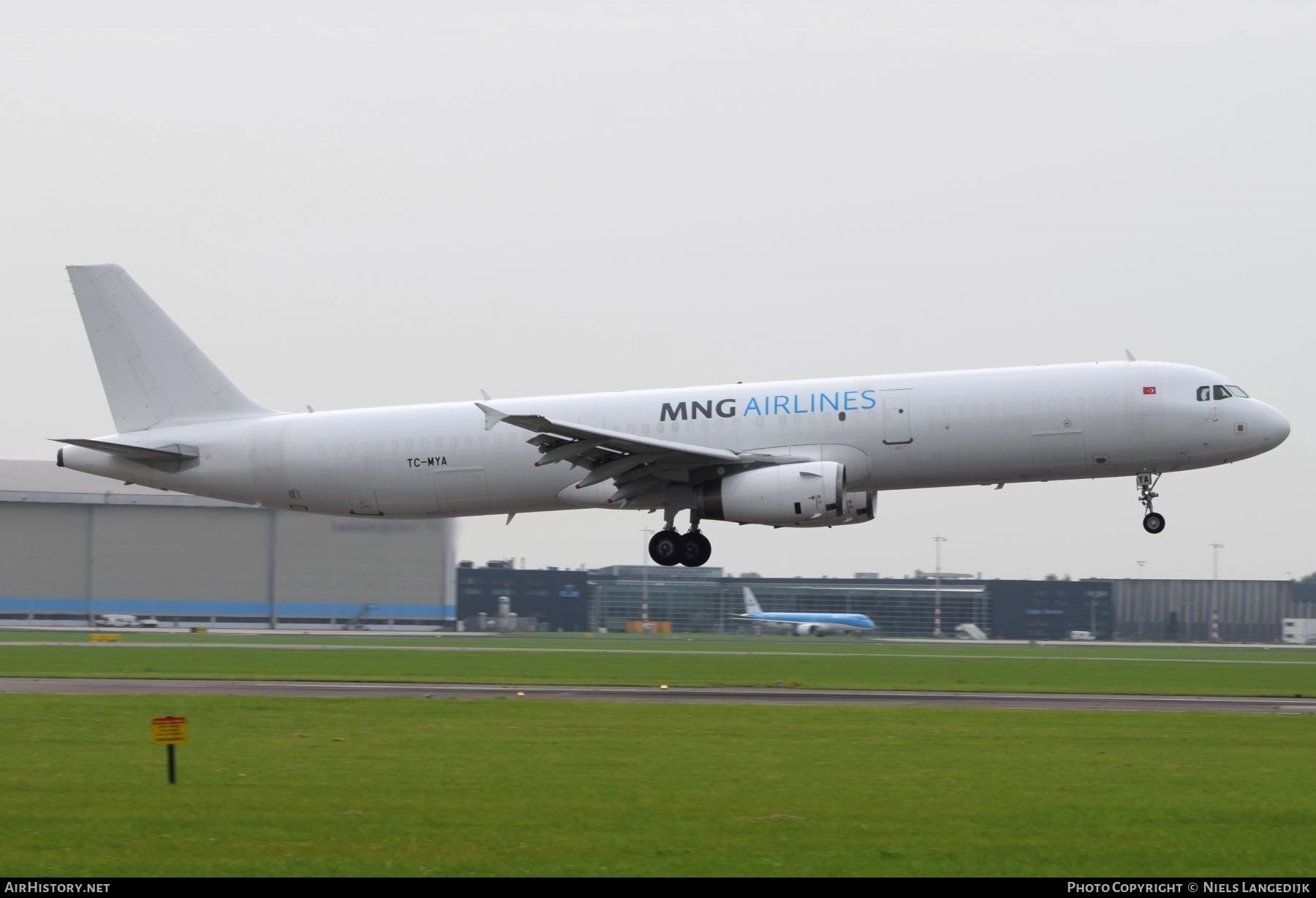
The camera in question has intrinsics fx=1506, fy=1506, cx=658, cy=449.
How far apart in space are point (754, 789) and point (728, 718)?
9342mm

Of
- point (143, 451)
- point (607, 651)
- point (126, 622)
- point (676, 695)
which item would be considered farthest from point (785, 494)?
point (126, 622)

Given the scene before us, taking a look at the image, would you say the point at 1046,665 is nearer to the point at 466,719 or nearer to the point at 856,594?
the point at 466,719

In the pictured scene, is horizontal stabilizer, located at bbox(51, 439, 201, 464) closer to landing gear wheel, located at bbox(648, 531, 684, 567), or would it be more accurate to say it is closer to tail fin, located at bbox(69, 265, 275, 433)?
tail fin, located at bbox(69, 265, 275, 433)

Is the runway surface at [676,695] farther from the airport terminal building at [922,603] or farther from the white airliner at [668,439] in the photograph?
the airport terminal building at [922,603]

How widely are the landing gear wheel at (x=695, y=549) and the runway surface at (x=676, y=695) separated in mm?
3509

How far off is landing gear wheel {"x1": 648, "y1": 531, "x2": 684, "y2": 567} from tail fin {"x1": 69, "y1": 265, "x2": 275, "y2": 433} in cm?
1213

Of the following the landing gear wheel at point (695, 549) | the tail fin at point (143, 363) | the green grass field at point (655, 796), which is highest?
the tail fin at point (143, 363)

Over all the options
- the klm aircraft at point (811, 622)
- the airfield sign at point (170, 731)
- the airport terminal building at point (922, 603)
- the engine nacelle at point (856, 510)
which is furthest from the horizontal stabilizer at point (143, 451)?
the airport terminal building at point (922, 603)

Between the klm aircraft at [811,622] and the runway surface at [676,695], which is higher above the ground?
the runway surface at [676,695]

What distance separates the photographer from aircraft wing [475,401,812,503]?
121ft

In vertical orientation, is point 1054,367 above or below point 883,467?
above

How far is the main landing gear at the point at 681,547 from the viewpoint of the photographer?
4028cm

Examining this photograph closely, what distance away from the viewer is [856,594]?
137 metres
